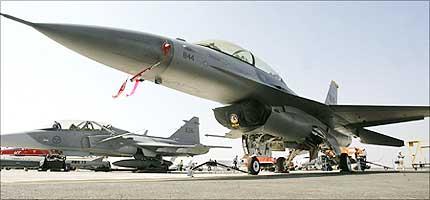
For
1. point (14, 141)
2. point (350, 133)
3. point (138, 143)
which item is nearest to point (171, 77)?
point (350, 133)

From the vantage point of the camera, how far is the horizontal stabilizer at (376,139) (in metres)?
13.9

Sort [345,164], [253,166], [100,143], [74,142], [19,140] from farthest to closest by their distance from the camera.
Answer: [100,143], [74,142], [19,140], [345,164], [253,166]

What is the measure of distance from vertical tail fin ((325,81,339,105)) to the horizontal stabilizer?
271 cm

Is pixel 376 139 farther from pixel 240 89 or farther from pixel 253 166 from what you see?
pixel 240 89

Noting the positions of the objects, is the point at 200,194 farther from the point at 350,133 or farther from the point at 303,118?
the point at 350,133

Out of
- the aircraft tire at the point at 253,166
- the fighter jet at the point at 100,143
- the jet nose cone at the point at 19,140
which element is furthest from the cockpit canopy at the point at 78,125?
the aircraft tire at the point at 253,166

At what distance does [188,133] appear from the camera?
2852 centimetres

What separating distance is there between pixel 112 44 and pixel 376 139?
11416 mm

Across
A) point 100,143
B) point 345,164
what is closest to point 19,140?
point 100,143

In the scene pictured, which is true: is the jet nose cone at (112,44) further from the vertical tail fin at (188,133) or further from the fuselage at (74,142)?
the vertical tail fin at (188,133)

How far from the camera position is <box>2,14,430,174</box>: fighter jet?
6.66 m

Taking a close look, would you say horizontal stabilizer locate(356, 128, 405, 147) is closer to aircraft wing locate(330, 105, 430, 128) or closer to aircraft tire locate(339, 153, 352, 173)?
aircraft wing locate(330, 105, 430, 128)

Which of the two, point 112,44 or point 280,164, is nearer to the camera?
point 112,44

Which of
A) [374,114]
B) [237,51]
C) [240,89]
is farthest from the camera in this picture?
[374,114]
